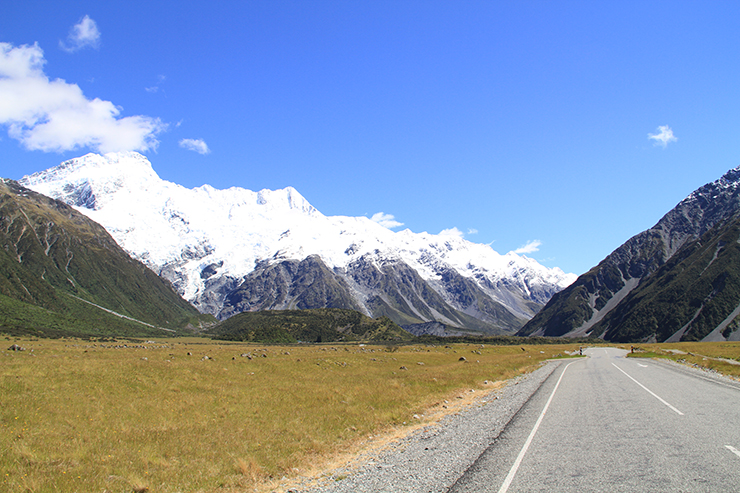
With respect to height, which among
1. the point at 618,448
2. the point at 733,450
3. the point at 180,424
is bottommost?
the point at 180,424

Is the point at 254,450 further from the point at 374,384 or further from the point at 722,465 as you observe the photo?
the point at 374,384

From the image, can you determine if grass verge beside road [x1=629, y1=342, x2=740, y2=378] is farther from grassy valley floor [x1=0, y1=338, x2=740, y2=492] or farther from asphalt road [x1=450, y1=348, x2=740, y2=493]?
grassy valley floor [x1=0, y1=338, x2=740, y2=492]

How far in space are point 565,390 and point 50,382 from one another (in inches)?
1279

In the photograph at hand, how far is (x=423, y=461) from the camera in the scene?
13.7m

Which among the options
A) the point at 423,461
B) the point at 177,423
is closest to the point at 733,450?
the point at 423,461

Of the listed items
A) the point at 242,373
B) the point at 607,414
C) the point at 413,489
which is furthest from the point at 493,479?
the point at 242,373

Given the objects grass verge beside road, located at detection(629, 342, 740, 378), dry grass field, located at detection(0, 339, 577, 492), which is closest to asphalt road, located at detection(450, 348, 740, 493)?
dry grass field, located at detection(0, 339, 577, 492)

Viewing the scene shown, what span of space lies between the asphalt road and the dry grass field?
6.20m

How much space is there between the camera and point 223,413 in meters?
20.4

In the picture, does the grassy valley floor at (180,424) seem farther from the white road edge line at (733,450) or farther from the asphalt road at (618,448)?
the white road edge line at (733,450)

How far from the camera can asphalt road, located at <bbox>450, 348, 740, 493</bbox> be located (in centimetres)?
1030

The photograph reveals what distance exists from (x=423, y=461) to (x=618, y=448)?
6.40m

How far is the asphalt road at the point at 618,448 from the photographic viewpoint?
1030cm

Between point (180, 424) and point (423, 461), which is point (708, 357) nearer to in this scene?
point (423, 461)
